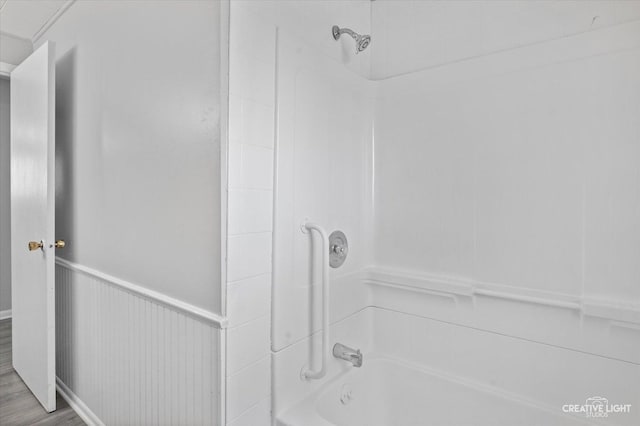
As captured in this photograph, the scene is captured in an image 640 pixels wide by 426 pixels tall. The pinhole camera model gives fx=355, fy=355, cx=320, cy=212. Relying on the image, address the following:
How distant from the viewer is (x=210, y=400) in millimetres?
1221

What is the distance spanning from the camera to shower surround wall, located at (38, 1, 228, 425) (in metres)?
1.24

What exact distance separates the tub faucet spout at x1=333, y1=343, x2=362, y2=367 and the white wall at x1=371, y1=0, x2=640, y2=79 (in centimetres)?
139

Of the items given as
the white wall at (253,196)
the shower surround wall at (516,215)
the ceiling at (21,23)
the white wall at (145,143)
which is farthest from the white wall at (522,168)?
the ceiling at (21,23)

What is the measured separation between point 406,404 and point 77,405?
72.6 inches

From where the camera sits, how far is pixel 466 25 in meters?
1.65

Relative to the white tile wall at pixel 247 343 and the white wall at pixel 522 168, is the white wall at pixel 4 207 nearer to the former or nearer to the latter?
the white tile wall at pixel 247 343

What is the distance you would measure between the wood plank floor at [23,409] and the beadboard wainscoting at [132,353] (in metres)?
0.05

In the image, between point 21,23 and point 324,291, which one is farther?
point 21,23

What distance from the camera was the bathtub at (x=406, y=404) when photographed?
4.69 feet

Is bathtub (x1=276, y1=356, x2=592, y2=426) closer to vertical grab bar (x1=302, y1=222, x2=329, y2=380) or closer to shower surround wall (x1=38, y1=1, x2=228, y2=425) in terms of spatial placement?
vertical grab bar (x1=302, y1=222, x2=329, y2=380)

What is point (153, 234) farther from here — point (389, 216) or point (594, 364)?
point (594, 364)

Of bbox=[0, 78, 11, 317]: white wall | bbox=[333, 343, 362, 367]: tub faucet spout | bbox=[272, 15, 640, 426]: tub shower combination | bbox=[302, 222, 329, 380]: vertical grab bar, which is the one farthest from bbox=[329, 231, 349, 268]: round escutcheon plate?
bbox=[0, 78, 11, 317]: white wall

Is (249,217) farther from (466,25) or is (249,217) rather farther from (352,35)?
(466,25)

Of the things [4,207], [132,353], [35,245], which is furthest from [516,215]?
[4,207]
